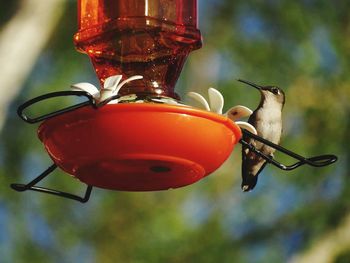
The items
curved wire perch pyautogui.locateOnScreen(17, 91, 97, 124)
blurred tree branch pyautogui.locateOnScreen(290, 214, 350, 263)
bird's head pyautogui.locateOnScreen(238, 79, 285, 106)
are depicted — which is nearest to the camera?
curved wire perch pyautogui.locateOnScreen(17, 91, 97, 124)

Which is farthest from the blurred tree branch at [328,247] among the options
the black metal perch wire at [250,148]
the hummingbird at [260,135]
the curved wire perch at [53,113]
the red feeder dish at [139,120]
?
the curved wire perch at [53,113]

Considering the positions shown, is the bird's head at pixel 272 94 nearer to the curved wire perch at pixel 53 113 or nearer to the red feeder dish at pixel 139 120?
the red feeder dish at pixel 139 120

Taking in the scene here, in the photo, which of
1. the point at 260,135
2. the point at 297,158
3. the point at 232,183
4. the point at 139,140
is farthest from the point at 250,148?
the point at 232,183

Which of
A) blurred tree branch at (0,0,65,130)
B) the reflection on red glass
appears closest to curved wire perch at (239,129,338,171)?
the reflection on red glass

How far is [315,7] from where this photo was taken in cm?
1235

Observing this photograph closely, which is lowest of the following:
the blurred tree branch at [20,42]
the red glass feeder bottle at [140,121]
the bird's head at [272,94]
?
the blurred tree branch at [20,42]

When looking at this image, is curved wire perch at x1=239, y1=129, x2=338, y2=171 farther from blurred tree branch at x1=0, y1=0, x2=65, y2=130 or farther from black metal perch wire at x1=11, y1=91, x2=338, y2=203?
blurred tree branch at x1=0, y1=0, x2=65, y2=130

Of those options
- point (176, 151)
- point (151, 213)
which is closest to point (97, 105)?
point (176, 151)

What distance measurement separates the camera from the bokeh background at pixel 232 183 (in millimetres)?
11812

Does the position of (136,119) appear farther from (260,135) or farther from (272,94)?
(272,94)

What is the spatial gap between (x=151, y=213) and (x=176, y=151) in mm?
→ 9298

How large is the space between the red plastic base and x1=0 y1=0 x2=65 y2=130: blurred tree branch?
15.1ft

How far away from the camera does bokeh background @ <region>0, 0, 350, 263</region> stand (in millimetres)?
11812

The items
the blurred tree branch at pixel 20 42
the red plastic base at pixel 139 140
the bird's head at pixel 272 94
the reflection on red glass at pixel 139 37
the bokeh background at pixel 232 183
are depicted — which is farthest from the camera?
the bokeh background at pixel 232 183
